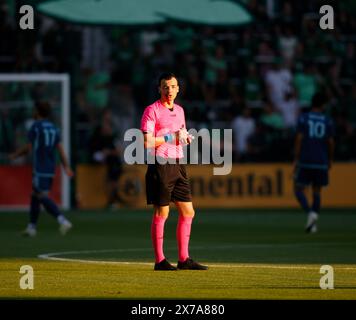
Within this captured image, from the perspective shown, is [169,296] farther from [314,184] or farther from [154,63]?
[154,63]

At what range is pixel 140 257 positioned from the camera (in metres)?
17.7

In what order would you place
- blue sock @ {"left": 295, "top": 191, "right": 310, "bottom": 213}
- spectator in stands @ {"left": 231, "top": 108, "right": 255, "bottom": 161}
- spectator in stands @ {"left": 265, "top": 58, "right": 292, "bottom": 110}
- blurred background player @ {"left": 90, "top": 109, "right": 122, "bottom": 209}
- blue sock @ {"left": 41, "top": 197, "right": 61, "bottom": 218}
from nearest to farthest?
blue sock @ {"left": 41, "top": 197, "right": 61, "bottom": 218} → blue sock @ {"left": 295, "top": 191, "right": 310, "bottom": 213} → blurred background player @ {"left": 90, "top": 109, "right": 122, "bottom": 209} → spectator in stands @ {"left": 231, "top": 108, "right": 255, "bottom": 161} → spectator in stands @ {"left": 265, "top": 58, "right": 292, "bottom": 110}

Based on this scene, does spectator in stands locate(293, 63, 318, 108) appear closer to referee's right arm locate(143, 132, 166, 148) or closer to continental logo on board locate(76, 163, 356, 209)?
continental logo on board locate(76, 163, 356, 209)

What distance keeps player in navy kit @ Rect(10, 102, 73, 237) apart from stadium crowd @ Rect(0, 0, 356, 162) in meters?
8.35

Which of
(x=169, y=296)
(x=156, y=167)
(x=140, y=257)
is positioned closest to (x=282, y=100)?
(x=140, y=257)

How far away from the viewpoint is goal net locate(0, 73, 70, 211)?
30.2 m

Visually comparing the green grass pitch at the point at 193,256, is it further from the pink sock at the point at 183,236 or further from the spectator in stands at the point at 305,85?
the spectator in stands at the point at 305,85

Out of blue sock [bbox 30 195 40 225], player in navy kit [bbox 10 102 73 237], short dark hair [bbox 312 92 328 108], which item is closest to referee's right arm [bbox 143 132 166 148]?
player in navy kit [bbox 10 102 73 237]

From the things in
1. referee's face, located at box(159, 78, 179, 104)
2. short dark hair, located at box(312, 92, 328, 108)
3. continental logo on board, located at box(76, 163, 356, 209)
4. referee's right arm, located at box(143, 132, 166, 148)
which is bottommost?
continental logo on board, located at box(76, 163, 356, 209)

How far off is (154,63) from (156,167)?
17425 mm

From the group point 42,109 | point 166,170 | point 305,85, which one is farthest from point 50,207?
point 305,85

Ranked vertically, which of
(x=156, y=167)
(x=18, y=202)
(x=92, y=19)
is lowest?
(x=18, y=202)

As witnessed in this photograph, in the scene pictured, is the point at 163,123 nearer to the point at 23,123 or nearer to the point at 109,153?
the point at 109,153

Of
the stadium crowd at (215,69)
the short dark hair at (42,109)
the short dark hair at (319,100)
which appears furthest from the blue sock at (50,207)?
the stadium crowd at (215,69)
